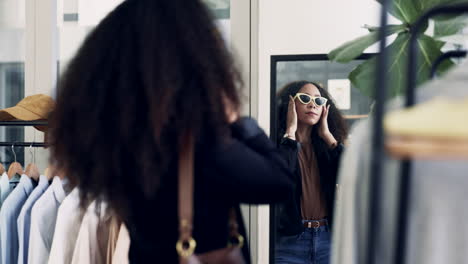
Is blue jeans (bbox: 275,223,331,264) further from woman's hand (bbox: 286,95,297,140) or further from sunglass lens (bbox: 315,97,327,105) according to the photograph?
sunglass lens (bbox: 315,97,327,105)

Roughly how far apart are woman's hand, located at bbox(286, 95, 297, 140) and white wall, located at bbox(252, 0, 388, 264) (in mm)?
92

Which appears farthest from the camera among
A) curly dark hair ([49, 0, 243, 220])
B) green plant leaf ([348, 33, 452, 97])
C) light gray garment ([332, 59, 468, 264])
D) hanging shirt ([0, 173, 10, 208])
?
hanging shirt ([0, 173, 10, 208])

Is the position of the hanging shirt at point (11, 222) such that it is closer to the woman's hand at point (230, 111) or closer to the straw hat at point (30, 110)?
the straw hat at point (30, 110)

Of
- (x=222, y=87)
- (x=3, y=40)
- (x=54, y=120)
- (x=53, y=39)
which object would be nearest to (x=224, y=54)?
(x=222, y=87)

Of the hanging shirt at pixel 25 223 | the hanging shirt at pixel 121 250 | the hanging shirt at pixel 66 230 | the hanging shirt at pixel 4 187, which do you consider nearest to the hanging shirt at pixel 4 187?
the hanging shirt at pixel 4 187

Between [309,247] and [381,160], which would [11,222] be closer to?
[309,247]

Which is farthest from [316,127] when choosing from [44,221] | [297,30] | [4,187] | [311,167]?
[4,187]

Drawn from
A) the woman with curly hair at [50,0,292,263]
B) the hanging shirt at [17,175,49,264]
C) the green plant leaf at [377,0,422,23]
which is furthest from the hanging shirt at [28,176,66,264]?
the green plant leaf at [377,0,422,23]

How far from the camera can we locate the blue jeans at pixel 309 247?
1796 mm

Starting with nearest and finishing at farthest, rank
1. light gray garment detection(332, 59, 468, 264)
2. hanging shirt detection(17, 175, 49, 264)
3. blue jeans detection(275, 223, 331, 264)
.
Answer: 1. light gray garment detection(332, 59, 468, 264)
2. hanging shirt detection(17, 175, 49, 264)
3. blue jeans detection(275, 223, 331, 264)

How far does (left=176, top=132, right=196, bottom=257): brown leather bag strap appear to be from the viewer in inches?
34.3

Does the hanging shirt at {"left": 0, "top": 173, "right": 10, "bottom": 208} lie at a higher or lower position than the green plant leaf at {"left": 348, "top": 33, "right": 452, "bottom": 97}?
lower

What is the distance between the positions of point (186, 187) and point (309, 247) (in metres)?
1.06

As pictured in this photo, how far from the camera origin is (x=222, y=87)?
2.90 ft
